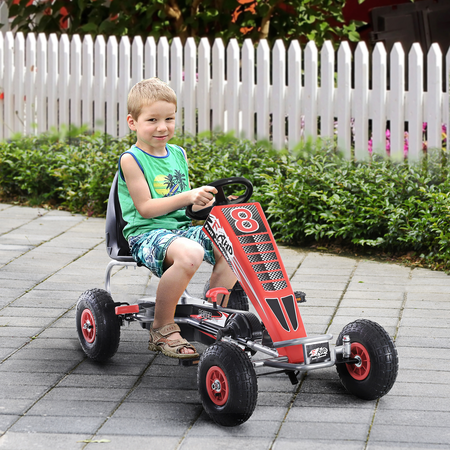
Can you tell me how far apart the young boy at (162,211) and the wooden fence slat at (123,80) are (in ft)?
13.7

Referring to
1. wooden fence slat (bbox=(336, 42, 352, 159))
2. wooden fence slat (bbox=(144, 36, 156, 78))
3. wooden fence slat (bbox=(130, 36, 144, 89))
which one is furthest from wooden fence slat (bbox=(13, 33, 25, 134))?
wooden fence slat (bbox=(336, 42, 352, 159))

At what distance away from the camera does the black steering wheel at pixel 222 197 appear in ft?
11.1

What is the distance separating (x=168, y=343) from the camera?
3.49m

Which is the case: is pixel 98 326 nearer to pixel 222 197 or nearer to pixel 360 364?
pixel 222 197

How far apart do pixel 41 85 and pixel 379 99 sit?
3880mm

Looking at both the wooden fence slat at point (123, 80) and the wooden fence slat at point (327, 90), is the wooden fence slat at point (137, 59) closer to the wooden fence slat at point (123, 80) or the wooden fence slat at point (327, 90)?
the wooden fence slat at point (123, 80)

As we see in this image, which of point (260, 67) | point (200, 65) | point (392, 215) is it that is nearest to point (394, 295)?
point (392, 215)

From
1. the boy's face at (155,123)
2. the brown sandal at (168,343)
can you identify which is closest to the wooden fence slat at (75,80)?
the boy's face at (155,123)

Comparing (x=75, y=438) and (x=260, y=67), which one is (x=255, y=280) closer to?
(x=75, y=438)

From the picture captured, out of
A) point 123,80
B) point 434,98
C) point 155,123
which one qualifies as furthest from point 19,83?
point 155,123

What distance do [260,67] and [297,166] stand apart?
1.16m

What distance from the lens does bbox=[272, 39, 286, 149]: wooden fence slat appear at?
7.05 meters

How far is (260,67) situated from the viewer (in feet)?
23.5

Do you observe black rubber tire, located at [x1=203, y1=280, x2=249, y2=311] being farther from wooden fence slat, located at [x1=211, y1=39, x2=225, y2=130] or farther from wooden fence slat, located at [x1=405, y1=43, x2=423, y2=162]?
wooden fence slat, located at [x1=211, y1=39, x2=225, y2=130]
